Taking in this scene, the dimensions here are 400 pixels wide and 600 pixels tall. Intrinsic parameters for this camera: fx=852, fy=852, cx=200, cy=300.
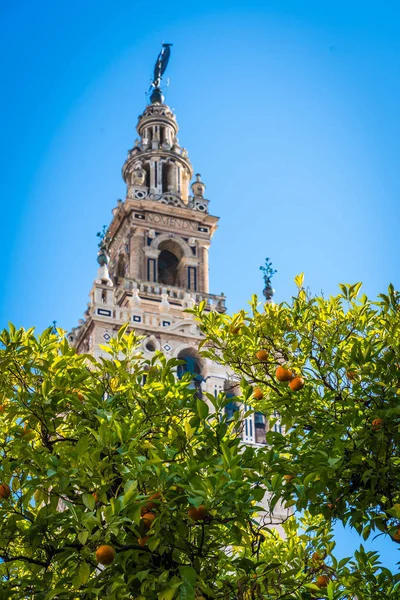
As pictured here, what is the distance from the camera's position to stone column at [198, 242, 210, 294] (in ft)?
128

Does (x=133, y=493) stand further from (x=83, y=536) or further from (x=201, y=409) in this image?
(x=201, y=409)

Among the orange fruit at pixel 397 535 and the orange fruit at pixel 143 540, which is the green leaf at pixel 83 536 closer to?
the orange fruit at pixel 143 540

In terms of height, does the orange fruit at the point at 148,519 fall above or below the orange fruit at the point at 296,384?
below

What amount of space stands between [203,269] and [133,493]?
3257 cm

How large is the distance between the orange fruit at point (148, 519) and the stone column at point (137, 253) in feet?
98.4

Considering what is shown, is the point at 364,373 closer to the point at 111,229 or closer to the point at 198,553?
the point at 198,553

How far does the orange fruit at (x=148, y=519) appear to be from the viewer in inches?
308

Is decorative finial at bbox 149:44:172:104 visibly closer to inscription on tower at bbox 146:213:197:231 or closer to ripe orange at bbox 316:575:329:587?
inscription on tower at bbox 146:213:197:231

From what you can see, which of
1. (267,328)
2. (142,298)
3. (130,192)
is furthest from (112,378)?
(130,192)

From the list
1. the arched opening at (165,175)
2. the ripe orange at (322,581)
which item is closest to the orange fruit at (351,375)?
the ripe orange at (322,581)

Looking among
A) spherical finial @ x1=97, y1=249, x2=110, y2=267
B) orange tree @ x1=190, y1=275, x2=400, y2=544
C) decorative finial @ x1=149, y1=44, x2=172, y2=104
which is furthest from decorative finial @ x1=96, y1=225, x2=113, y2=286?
orange tree @ x1=190, y1=275, x2=400, y2=544

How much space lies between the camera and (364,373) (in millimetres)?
9594

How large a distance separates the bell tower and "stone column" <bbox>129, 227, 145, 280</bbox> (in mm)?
Answer: 45

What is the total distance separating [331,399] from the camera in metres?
10.1
